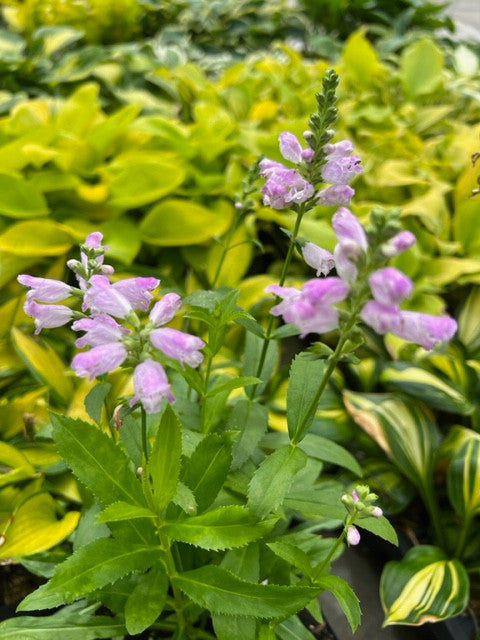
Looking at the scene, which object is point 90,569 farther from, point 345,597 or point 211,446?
point 345,597

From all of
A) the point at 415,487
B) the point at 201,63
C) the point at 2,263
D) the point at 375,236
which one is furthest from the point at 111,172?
the point at 201,63

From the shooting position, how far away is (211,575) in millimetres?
761

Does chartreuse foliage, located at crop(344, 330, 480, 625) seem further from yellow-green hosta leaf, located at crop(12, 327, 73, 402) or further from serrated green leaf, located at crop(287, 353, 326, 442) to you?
yellow-green hosta leaf, located at crop(12, 327, 73, 402)

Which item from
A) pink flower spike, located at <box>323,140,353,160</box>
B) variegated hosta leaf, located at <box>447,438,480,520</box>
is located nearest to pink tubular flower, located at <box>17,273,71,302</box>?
pink flower spike, located at <box>323,140,353,160</box>

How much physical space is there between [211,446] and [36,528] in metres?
0.49

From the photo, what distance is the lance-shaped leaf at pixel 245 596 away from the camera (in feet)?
2.39

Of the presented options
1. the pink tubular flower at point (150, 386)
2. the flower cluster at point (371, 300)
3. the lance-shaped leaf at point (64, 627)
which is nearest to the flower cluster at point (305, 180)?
the flower cluster at point (371, 300)

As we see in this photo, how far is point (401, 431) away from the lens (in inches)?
51.6

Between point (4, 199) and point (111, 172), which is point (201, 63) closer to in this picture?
point (111, 172)

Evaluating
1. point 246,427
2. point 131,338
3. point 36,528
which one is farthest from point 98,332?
point 36,528

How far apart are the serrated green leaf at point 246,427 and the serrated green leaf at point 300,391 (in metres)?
0.12

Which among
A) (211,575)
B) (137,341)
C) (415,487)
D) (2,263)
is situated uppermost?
(137,341)

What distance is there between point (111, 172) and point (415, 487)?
1.16 metres

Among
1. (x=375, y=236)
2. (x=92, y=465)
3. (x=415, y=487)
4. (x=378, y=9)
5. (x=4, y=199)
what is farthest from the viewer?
(x=378, y=9)
